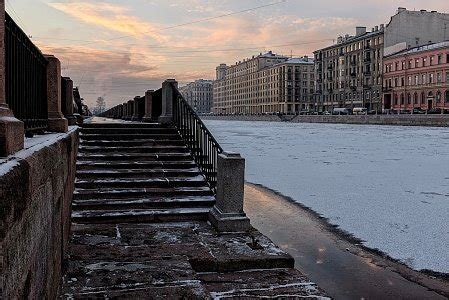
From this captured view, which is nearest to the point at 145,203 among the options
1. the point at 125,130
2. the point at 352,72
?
the point at 125,130

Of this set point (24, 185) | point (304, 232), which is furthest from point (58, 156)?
point (304, 232)

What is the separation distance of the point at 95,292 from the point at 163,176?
480 centimetres

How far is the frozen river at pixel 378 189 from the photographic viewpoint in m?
7.90

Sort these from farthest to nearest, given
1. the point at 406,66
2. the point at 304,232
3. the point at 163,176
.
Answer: the point at 406,66 → the point at 163,176 → the point at 304,232

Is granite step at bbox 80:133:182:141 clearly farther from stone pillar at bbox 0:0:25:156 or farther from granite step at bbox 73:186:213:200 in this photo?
stone pillar at bbox 0:0:25:156

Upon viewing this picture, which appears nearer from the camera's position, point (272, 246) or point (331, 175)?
point (272, 246)

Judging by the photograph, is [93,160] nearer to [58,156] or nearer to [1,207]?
[58,156]

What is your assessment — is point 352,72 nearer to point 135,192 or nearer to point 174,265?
point 135,192

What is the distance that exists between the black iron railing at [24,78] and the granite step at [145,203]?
Answer: 6.19ft

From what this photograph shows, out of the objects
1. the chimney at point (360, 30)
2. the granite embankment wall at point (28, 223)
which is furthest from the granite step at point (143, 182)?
the chimney at point (360, 30)

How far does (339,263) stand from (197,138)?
4.55 m

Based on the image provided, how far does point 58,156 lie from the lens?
14.5ft

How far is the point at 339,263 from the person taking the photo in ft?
23.0

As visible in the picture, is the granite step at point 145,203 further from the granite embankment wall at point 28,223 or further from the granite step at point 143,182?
the granite embankment wall at point 28,223
